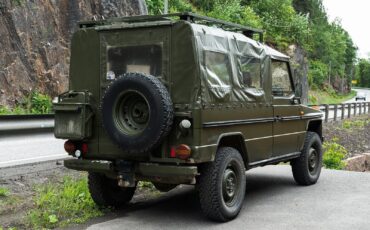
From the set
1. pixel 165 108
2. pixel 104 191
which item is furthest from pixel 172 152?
pixel 104 191

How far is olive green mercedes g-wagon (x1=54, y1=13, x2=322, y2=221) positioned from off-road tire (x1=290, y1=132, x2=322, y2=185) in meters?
1.72

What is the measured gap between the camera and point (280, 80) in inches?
350

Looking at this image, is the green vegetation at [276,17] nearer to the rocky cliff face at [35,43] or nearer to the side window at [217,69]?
the rocky cliff face at [35,43]

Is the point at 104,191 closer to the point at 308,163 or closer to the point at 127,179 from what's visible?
the point at 127,179

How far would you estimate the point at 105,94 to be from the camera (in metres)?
6.68

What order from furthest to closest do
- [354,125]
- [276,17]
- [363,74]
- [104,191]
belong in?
[363,74] < [276,17] < [354,125] < [104,191]

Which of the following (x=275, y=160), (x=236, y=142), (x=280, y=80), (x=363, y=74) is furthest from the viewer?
(x=363, y=74)

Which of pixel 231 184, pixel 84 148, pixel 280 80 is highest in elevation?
pixel 280 80

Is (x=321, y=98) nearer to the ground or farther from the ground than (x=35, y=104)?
nearer to the ground

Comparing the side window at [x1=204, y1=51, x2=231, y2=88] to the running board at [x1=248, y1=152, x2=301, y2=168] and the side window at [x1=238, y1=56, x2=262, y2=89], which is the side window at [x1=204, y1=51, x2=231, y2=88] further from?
the running board at [x1=248, y1=152, x2=301, y2=168]

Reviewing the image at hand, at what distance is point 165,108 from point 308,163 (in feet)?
13.5

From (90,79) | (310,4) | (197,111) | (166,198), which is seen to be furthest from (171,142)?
(310,4)

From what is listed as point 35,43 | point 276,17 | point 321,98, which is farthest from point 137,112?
A: point 321,98

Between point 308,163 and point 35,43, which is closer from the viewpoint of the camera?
point 308,163
